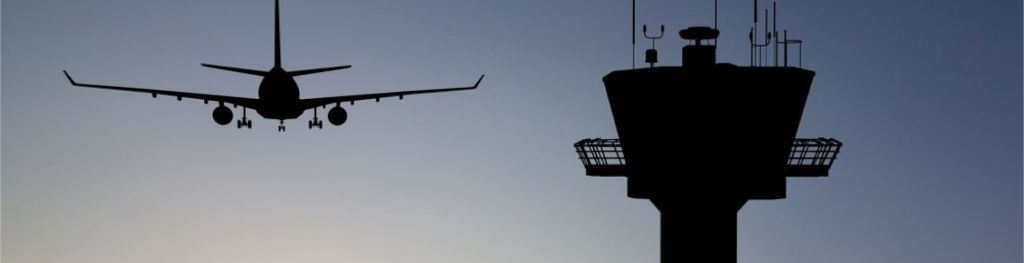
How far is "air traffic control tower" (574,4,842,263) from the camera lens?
1999 inches

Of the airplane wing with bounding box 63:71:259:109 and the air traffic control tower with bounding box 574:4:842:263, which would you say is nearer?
the air traffic control tower with bounding box 574:4:842:263

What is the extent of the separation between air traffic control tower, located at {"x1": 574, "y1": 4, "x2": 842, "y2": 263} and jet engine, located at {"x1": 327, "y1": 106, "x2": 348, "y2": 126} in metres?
26.2

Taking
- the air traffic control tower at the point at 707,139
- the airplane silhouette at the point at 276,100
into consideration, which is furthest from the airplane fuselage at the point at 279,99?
the air traffic control tower at the point at 707,139

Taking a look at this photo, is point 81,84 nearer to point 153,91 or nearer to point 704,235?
point 153,91

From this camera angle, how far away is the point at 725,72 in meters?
50.5

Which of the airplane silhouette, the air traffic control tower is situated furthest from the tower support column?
the airplane silhouette

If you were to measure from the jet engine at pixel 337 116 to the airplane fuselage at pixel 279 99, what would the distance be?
189 cm

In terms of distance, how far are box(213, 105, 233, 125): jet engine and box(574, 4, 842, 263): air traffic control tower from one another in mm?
28986

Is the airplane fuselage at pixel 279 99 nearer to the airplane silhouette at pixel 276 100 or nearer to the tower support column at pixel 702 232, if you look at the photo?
the airplane silhouette at pixel 276 100

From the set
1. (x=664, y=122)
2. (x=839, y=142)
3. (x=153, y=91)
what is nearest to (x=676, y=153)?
(x=664, y=122)

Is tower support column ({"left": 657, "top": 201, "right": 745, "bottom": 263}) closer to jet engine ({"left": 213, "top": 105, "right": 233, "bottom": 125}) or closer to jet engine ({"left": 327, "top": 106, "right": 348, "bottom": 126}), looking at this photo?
jet engine ({"left": 327, "top": 106, "right": 348, "bottom": 126})

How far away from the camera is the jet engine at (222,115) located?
75000 millimetres

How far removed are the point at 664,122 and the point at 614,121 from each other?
2.98 m

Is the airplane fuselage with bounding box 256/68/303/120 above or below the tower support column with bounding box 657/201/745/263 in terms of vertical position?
above
